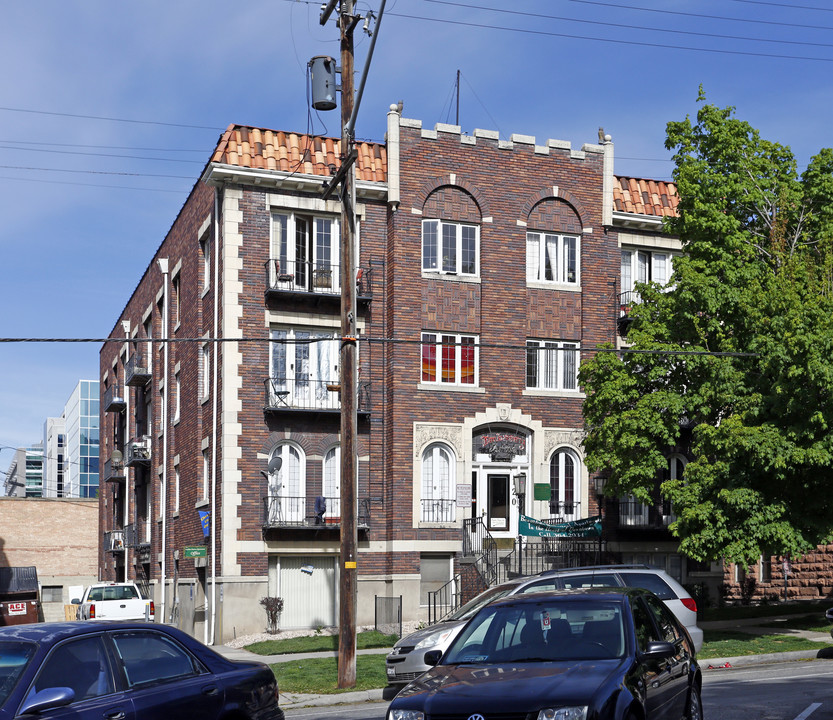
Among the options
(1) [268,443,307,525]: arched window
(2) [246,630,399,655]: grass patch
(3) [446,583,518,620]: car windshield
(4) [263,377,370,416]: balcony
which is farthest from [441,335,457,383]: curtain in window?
(3) [446,583,518,620]: car windshield

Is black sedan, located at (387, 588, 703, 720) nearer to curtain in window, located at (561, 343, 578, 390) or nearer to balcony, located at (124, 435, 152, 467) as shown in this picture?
curtain in window, located at (561, 343, 578, 390)

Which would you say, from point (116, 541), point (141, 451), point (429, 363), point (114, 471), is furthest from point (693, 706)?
point (114, 471)

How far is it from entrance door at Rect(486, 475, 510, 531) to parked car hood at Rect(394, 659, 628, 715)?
2318cm

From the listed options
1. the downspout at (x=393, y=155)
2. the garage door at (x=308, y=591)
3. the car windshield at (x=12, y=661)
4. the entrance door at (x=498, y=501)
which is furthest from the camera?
the entrance door at (x=498, y=501)

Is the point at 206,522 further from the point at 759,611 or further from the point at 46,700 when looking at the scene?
the point at 46,700

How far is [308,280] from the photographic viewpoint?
30.8 meters

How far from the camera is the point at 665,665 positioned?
31.3 feet

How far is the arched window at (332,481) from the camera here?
3061cm

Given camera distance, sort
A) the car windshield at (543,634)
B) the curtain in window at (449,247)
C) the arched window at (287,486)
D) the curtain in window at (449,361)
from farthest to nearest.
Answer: the curtain in window at (449,247) < the curtain in window at (449,361) < the arched window at (287,486) < the car windshield at (543,634)

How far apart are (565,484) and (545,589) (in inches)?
636

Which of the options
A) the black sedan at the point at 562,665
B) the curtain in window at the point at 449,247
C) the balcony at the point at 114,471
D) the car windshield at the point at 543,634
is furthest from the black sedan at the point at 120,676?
the balcony at the point at 114,471

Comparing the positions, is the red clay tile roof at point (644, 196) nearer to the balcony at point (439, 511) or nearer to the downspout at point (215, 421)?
the balcony at point (439, 511)

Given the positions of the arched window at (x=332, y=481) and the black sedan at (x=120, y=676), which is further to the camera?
the arched window at (x=332, y=481)

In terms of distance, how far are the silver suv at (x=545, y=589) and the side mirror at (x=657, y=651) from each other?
7.17m
